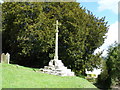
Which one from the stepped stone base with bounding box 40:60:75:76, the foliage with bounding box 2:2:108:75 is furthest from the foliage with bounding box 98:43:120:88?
the stepped stone base with bounding box 40:60:75:76

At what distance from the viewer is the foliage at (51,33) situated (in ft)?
71.6

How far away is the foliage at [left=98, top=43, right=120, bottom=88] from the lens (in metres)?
26.0

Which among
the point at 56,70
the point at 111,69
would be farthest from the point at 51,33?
the point at 111,69

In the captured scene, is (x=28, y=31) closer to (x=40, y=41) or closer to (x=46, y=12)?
(x=40, y=41)

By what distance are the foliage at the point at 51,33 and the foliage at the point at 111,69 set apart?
2.98 m

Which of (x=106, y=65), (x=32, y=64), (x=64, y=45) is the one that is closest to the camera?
(x=64, y=45)

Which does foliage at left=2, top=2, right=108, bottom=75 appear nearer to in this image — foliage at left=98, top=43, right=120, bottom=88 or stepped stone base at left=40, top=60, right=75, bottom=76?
foliage at left=98, top=43, right=120, bottom=88

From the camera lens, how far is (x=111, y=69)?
86.8 feet

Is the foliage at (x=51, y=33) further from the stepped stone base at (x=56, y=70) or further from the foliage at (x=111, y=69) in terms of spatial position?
the stepped stone base at (x=56, y=70)

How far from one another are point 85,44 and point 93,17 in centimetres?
433

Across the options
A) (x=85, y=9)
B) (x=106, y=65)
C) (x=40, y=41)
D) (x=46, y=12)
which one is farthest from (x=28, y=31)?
(x=106, y=65)

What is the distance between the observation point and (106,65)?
90.5 ft

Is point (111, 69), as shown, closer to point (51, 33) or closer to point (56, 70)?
point (51, 33)

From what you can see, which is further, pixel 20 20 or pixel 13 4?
pixel 13 4
